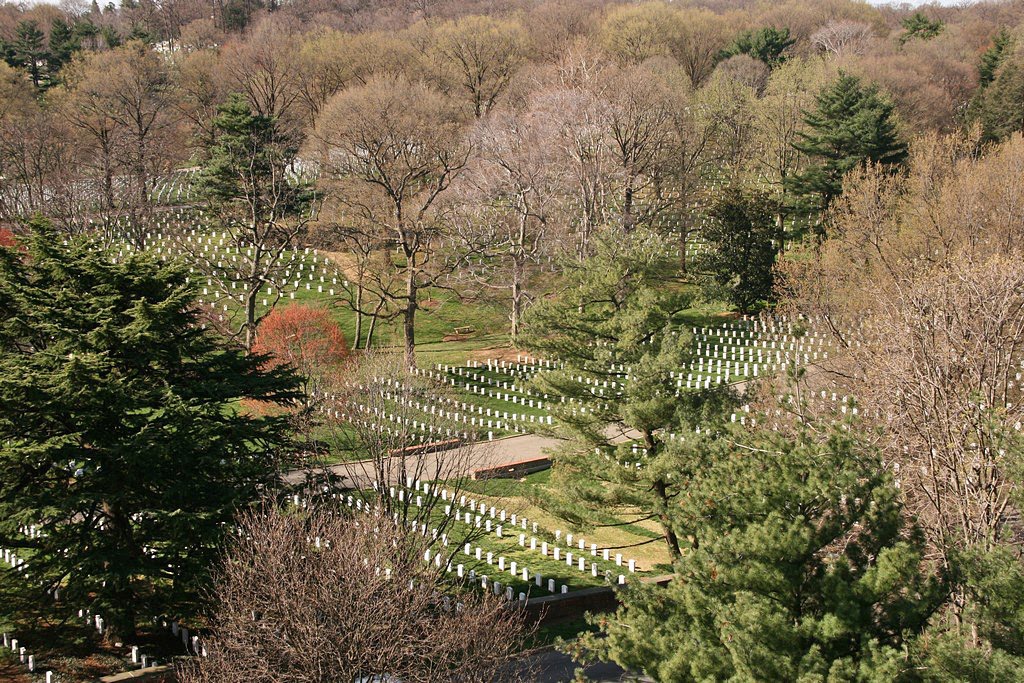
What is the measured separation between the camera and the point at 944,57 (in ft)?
217

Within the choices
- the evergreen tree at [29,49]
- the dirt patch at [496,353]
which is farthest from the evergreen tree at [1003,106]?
the evergreen tree at [29,49]

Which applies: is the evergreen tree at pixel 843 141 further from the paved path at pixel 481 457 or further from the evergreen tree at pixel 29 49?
the evergreen tree at pixel 29 49

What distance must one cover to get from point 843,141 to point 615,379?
30.5 m

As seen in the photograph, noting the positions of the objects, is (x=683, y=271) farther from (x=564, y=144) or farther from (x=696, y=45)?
(x=696, y=45)

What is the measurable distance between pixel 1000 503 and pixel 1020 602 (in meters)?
4.89

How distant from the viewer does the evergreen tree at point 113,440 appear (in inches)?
554

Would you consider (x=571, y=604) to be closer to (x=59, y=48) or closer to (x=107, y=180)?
(x=107, y=180)

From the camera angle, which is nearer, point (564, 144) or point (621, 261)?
point (621, 261)

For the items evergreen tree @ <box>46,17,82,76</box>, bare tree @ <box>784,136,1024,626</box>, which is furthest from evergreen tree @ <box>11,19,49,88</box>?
bare tree @ <box>784,136,1024,626</box>

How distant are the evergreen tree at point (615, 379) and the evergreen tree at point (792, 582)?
18.4 ft

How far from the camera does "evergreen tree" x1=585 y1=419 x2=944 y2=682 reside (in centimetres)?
921

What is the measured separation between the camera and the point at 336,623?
1107cm

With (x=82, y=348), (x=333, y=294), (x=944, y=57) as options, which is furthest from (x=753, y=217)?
(x=944, y=57)

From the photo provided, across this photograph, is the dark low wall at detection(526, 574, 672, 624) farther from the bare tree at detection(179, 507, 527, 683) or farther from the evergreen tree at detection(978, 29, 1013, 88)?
the evergreen tree at detection(978, 29, 1013, 88)
